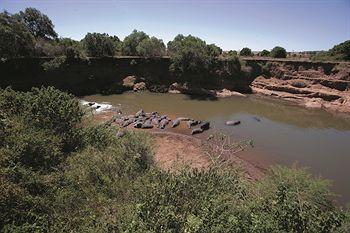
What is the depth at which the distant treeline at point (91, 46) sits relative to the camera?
154 ft

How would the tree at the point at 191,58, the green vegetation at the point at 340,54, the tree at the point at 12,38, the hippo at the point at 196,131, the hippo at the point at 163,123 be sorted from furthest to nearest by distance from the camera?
1. the green vegetation at the point at 340,54
2. the tree at the point at 191,58
3. the tree at the point at 12,38
4. the hippo at the point at 163,123
5. the hippo at the point at 196,131

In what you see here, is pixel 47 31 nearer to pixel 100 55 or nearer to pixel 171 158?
pixel 100 55

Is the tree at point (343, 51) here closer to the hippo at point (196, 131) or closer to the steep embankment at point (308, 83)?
the steep embankment at point (308, 83)

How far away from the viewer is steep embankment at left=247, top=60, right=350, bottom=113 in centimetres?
4778

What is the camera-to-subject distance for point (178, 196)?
13.4 meters

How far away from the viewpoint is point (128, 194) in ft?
46.4

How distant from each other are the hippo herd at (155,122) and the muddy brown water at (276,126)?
7.19 ft

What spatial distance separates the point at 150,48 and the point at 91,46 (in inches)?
435

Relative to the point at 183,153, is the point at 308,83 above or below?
above

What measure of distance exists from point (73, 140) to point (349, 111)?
132 feet

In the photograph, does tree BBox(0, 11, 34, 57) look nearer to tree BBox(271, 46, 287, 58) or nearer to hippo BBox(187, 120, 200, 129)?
hippo BBox(187, 120, 200, 129)

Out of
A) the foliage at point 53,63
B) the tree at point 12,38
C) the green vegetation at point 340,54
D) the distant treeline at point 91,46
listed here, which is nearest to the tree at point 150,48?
the distant treeline at point 91,46

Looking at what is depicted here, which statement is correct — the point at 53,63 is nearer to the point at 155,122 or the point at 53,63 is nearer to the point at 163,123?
the point at 155,122

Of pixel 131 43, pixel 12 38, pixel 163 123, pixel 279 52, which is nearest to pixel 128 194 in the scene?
pixel 163 123
